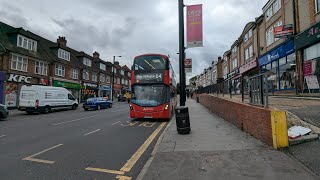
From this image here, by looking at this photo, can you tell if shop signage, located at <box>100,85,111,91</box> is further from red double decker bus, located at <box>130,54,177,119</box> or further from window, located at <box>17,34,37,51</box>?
red double decker bus, located at <box>130,54,177,119</box>

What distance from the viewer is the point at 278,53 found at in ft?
71.1

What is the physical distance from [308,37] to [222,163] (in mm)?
15432

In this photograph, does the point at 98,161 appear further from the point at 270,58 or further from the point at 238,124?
the point at 270,58

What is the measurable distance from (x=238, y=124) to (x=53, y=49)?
3298 centimetres

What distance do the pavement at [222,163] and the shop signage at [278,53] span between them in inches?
615

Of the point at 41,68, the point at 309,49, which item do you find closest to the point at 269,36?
the point at 309,49

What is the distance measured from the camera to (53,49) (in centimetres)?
3481

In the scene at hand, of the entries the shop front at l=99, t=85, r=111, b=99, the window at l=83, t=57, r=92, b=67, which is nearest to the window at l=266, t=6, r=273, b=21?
the window at l=83, t=57, r=92, b=67

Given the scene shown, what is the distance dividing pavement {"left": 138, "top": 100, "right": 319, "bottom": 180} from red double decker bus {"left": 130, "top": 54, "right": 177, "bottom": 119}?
22.8 feet

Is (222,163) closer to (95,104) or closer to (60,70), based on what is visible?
(95,104)

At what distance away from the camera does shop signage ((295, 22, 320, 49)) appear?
49.5ft

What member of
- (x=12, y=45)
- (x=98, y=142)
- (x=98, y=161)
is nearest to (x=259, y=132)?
(x=98, y=161)

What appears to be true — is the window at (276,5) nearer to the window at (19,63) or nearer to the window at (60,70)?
the window at (19,63)

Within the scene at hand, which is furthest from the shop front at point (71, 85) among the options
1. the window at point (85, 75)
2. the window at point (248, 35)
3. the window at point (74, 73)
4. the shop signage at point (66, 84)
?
the window at point (248, 35)
